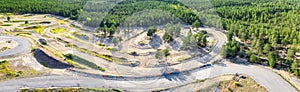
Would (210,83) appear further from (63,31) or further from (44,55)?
(63,31)

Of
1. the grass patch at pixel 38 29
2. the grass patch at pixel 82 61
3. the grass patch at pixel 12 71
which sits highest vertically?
the grass patch at pixel 38 29

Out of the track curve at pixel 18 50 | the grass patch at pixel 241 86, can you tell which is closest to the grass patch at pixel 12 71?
the track curve at pixel 18 50

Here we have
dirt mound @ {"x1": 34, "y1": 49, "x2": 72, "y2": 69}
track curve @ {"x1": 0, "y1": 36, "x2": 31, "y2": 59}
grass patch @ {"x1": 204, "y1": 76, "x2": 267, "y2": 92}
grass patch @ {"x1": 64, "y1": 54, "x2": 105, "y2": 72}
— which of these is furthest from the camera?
track curve @ {"x1": 0, "y1": 36, "x2": 31, "y2": 59}

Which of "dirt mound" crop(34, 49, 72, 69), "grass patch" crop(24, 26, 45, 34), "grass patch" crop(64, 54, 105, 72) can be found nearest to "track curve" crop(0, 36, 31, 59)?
"dirt mound" crop(34, 49, 72, 69)

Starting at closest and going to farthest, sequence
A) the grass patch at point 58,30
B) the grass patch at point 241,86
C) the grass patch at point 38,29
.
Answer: the grass patch at point 241,86, the grass patch at point 58,30, the grass patch at point 38,29

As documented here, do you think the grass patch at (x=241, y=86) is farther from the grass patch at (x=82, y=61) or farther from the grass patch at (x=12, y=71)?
the grass patch at (x=12, y=71)

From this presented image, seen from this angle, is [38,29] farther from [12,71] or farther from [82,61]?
[12,71]

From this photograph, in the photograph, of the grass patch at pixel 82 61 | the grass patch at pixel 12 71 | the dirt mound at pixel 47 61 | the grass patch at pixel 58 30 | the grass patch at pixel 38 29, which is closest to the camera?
the grass patch at pixel 12 71

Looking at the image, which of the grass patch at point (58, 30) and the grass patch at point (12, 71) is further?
the grass patch at point (58, 30)

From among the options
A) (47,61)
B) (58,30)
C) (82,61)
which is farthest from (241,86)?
(58,30)

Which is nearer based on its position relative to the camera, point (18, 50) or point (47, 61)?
point (47, 61)

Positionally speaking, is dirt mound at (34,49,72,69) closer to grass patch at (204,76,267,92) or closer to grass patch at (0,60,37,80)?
grass patch at (0,60,37,80)
